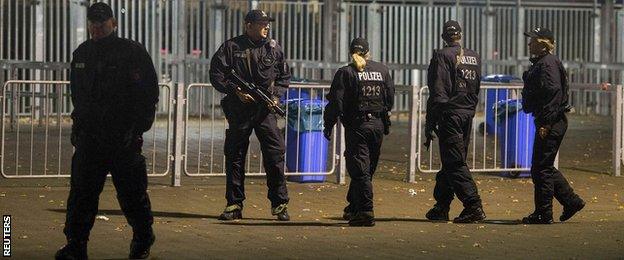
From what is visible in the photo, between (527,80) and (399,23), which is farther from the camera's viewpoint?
(399,23)

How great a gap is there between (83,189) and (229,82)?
319 centimetres

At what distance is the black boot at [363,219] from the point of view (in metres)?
12.4

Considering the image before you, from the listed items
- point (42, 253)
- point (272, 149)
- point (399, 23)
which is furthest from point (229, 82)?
point (399, 23)

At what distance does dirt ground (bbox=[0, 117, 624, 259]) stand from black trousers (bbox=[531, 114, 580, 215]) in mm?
212

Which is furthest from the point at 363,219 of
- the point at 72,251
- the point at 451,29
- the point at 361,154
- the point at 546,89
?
the point at 72,251

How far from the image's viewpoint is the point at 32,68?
24.0m

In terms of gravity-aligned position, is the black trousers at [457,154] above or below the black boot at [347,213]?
Result: above

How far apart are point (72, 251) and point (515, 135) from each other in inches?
333

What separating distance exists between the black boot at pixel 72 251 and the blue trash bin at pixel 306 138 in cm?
641

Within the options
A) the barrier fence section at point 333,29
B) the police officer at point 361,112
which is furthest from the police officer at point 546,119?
the barrier fence section at point 333,29

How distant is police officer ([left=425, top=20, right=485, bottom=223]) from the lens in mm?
12766

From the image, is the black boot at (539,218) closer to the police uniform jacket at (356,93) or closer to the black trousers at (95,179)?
the police uniform jacket at (356,93)

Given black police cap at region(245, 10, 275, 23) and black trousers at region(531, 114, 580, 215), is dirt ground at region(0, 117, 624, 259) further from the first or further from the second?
black police cap at region(245, 10, 275, 23)

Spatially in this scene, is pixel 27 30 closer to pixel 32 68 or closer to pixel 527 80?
pixel 32 68
